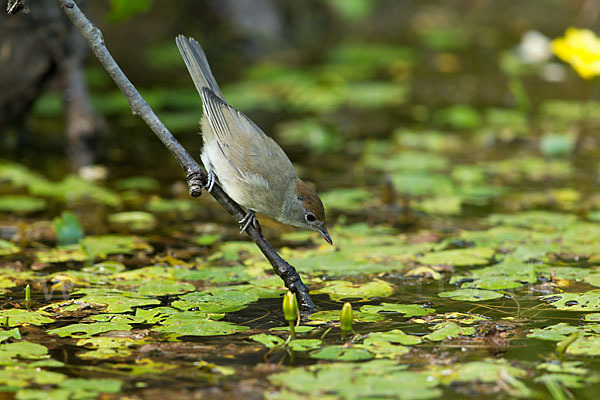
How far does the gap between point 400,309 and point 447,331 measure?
14.6 inches

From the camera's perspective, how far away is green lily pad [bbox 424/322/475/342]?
3.43 meters

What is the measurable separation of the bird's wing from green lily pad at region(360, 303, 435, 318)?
0.90 meters

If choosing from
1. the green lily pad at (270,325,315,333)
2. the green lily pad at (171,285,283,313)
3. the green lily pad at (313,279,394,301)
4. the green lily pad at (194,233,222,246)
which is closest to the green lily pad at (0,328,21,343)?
the green lily pad at (171,285,283,313)

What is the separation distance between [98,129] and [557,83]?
5712mm

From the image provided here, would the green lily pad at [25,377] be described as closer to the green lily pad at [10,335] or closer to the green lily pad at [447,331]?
the green lily pad at [10,335]

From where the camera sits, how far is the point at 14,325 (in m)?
3.54

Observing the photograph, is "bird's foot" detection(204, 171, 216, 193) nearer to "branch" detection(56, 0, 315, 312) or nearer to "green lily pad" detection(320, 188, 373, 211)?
"branch" detection(56, 0, 315, 312)

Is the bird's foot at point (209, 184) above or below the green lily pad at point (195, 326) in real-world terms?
above

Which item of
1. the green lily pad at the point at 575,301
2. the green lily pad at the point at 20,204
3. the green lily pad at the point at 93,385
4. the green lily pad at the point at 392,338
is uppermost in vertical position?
the green lily pad at the point at 20,204

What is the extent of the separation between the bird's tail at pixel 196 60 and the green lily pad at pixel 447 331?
2030mm

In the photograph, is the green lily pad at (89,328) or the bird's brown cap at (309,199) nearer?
the green lily pad at (89,328)

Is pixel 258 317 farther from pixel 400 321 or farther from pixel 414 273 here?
pixel 414 273

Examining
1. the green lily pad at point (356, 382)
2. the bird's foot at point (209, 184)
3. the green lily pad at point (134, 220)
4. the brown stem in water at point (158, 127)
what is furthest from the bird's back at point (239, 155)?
the green lily pad at point (356, 382)

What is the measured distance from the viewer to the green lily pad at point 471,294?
3.96 m
